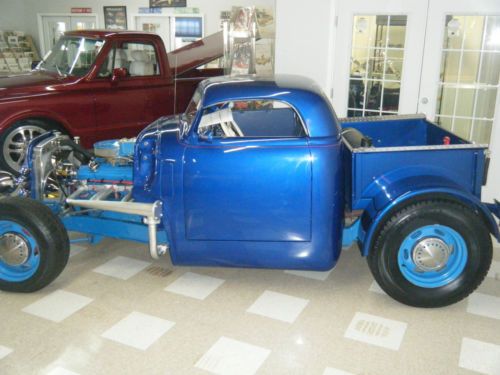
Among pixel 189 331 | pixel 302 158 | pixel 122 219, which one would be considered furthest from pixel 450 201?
pixel 122 219

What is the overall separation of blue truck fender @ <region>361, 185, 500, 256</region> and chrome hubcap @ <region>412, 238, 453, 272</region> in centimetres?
29

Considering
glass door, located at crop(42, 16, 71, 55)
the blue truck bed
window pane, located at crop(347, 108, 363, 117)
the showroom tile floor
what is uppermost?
glass door, located at crop(42, 16, 71, 55)

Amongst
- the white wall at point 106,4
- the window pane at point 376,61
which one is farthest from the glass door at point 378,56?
the white wall at point 106,4

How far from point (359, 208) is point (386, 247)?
342 mm

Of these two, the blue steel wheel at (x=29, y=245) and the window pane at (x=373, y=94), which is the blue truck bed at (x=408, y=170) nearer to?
the blue steel wheel at (x=29, y=245)

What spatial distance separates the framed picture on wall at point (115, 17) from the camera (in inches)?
437

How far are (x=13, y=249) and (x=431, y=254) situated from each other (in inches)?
115

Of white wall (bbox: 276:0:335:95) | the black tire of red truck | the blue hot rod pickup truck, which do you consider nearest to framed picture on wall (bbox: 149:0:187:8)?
white wall (bbox: 276:0:335:95)

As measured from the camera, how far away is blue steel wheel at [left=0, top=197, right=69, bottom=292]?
3.33m

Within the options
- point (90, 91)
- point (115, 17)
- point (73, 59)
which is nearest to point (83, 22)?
point (115, 17)

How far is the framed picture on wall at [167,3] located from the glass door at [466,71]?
22.0 feet

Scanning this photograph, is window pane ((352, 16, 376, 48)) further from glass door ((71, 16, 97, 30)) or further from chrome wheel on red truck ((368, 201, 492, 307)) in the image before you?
glass door ((71, 16, 97, 30))

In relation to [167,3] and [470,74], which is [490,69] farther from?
[167,3]

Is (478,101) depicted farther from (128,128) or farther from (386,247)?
(128,128)
